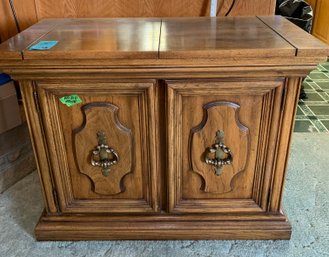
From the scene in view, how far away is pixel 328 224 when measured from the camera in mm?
1364

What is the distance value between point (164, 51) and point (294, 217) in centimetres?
88

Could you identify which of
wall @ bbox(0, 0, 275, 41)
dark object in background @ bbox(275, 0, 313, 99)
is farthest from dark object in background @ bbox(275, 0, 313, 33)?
wall @ bbox(0, 0, 275, 41)

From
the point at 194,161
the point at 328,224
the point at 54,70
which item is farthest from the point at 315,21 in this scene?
the point at 54,70

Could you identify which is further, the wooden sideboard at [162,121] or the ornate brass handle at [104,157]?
the ornate brass handle at [104,157]

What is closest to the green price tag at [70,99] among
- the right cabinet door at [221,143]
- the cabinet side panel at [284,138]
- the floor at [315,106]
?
the right cabinet door at [221,143]

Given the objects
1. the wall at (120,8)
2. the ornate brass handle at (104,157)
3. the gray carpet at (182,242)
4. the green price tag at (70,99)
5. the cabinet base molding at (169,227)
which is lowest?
the gray carpet at (182,242)

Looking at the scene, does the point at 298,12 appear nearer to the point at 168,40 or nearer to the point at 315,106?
the point at 315,106

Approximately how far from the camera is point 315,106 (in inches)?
98.5

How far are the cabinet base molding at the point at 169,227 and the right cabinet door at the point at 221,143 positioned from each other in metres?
0.04

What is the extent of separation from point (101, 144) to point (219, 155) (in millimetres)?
394

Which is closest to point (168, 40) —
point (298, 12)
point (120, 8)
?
point (120, 8)

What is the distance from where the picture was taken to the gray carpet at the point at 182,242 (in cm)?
124

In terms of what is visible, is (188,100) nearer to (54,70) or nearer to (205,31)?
(205,31)

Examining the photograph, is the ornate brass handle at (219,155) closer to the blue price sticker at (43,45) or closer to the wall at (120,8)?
the blue price sticker at (43,45)
